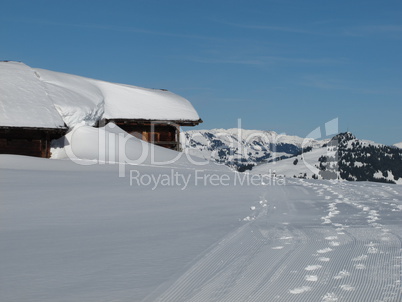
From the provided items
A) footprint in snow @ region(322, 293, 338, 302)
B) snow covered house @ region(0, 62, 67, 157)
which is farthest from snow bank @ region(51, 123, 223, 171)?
footprint in snow @ region(322, 293, 338, 302)

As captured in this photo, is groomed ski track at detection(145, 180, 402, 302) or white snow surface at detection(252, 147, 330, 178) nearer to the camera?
groomed ski track at detection(145, 180, 402, 302)

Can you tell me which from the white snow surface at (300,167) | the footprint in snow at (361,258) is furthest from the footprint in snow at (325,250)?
the white snow surface at (300,167)

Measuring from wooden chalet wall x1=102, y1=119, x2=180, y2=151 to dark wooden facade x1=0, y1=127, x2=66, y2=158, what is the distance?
647cm

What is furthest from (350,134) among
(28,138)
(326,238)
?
(326,238)

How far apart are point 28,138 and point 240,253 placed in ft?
53.0

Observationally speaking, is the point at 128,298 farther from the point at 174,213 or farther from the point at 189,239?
the point at 174,213

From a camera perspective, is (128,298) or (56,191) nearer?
(128,298)

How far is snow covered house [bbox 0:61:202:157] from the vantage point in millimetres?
17406

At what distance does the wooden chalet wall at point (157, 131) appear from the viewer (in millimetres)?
25672

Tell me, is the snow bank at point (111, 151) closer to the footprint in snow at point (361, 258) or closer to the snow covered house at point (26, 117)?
the snow covered house at point (26, 117)

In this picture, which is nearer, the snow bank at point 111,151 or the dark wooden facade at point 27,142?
the snow bank at point 111,151

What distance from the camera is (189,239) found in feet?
18.7

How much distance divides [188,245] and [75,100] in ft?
54.3

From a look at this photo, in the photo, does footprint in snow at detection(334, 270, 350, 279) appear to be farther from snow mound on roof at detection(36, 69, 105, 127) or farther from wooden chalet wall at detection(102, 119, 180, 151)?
wooden chalet wall at detection(102, 119, 180, 151)
